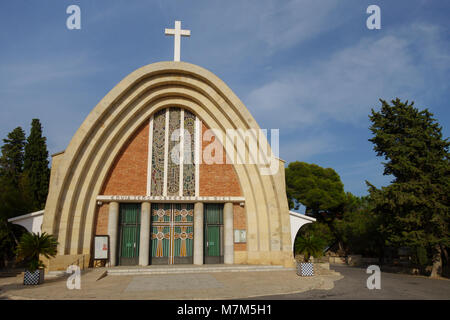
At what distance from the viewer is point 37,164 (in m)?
28.2

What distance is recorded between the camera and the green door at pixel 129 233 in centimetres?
1969

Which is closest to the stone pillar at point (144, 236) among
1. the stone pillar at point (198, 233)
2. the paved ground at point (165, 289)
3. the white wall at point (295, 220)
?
the stone pillar at point (198, 233)

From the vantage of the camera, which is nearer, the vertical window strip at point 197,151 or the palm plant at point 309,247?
the palm plant at point 309,247

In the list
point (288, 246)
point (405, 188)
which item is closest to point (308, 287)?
point (288, 246)

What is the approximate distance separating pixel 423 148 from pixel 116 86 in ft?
59.2

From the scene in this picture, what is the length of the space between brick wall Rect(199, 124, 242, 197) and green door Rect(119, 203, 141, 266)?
164 inches

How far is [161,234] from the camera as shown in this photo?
66.7ft

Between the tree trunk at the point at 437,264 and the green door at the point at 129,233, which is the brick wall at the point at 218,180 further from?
the tree trunk at the point at 437,264

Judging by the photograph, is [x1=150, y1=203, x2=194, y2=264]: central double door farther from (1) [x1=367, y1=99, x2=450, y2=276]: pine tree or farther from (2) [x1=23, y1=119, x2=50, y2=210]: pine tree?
(2) [x1=23, y1=119, x2=50, y2=210]: pine tree

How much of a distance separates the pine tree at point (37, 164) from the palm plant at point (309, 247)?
21.3m

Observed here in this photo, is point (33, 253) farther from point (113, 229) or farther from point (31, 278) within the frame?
point (113, 229)

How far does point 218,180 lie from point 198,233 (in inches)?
137

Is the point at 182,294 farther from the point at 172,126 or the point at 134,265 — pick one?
the point at 172,126

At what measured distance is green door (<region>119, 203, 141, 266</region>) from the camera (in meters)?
19.7
